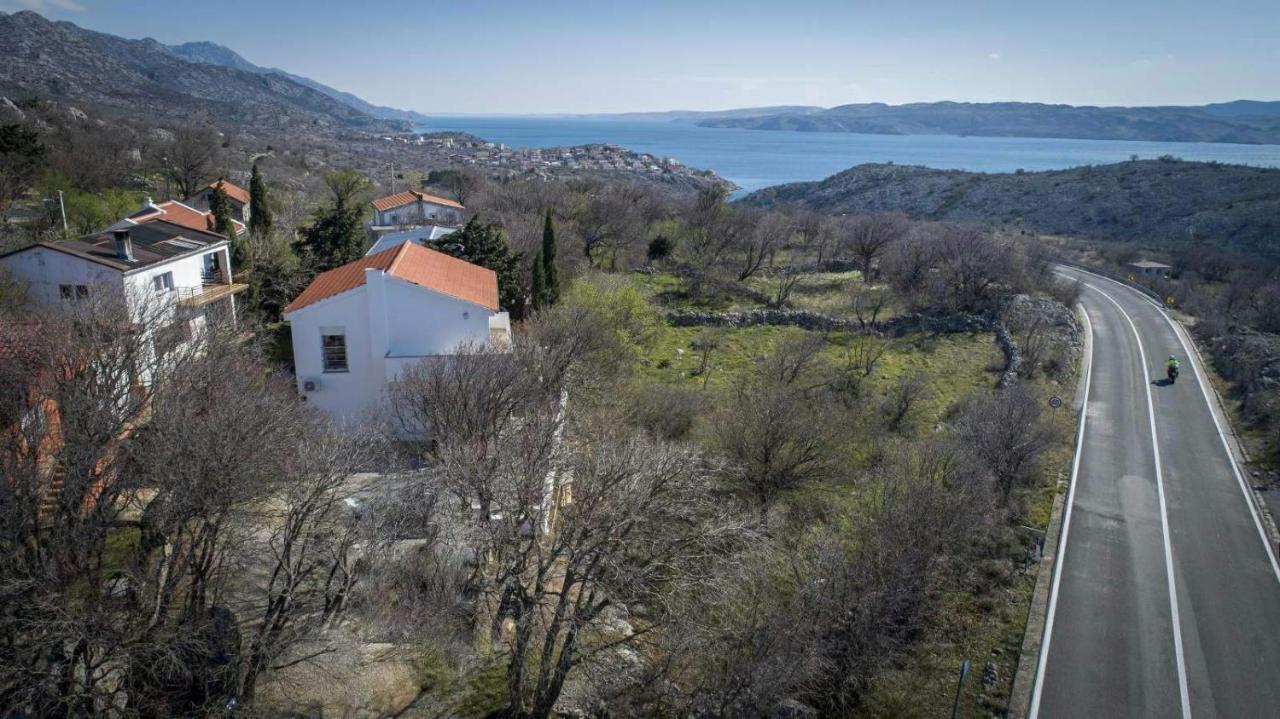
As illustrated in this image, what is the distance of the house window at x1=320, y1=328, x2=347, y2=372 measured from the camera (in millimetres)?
23203

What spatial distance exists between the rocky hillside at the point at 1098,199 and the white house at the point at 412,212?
66.3 m

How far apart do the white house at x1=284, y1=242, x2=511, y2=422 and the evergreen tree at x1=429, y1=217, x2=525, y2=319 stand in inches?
393

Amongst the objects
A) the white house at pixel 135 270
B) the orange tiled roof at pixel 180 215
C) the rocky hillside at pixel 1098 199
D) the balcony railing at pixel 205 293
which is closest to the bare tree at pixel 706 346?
the balcony railing at pixel 205 293

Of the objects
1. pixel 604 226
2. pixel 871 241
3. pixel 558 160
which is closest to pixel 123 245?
pixel 604 226

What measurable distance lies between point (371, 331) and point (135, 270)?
7.14 meters

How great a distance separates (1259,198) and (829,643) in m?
86.5

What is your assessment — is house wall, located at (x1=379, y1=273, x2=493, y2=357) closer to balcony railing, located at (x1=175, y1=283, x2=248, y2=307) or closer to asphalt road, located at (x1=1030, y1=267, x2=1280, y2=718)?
balcony railing, located at (x1=175, y1=283, x2=248, y2=307)

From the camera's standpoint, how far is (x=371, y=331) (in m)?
23.0

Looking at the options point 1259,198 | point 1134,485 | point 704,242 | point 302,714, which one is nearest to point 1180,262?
point 1259,198

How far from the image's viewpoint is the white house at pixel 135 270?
824 inches

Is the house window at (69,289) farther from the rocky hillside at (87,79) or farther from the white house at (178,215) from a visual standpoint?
the rocky hillside at (87,79)

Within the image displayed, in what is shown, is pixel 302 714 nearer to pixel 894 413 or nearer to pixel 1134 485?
pixel 894 413

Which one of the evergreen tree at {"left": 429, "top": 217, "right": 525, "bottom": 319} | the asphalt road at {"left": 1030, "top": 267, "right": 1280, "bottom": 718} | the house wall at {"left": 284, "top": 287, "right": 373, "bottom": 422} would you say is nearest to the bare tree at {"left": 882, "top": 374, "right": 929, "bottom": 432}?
the asphalt road at {"left": 1030, "top": 267, "right": 1280, "bottom": 718}

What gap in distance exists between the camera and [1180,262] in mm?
58938
